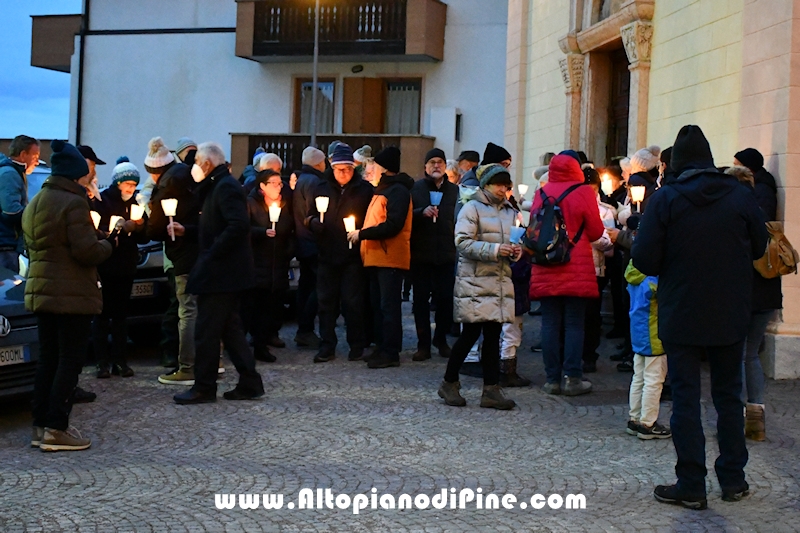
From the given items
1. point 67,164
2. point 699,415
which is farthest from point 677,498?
point 67,164

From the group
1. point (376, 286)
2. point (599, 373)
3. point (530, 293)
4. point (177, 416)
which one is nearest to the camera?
point (177, 416)

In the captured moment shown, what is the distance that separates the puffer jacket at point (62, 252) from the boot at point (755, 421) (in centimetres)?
433

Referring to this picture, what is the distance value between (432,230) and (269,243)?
1605 millimetres

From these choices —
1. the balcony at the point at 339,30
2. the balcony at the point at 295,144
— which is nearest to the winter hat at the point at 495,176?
the balcony at the point at 295,144

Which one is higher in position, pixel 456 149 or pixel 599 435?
pixel 456 149

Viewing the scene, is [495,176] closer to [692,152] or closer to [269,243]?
[692,152]

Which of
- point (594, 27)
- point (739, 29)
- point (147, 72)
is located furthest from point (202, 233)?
point (147, 72)

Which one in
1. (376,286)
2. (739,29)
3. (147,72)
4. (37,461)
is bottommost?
(37,461)

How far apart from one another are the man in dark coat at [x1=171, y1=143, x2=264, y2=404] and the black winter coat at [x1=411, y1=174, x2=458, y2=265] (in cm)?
271

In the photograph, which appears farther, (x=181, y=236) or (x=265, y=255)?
(x=265, y=255)

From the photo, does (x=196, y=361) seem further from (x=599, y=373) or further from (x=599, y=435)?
(x=599, y=373)

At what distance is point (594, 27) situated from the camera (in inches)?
610

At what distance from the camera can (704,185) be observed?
571 centimetres

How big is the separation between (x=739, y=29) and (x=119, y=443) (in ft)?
25.4
